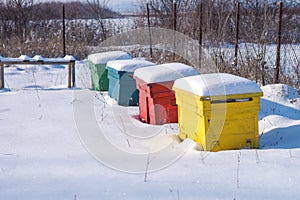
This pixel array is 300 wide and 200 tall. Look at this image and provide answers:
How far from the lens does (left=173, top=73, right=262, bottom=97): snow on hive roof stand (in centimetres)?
452

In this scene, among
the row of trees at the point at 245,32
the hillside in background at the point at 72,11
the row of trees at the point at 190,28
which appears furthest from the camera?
the hillside in background at the point at 72,11

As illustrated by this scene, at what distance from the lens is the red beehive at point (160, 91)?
18.8 feet

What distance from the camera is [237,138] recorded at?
15.5 feet

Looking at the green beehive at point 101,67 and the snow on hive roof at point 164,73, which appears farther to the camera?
the green beehive at point 101,67

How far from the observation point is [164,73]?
19.0 feet

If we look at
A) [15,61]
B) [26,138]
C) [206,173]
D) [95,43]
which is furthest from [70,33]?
[206,173]

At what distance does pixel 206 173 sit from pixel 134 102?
11.2 feet

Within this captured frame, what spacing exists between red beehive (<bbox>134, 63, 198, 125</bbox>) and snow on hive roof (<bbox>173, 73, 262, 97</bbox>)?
807mm

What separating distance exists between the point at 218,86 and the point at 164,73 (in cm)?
134

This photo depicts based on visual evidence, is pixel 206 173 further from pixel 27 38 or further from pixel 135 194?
pixel 27 38

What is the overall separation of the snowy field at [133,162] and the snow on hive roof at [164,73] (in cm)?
63

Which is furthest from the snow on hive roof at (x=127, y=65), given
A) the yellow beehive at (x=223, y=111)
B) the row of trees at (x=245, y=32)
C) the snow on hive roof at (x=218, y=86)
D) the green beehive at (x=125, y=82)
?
the row of trees at (x=245, y=32)

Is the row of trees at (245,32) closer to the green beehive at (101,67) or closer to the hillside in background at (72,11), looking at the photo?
the green beehive at (101,67)

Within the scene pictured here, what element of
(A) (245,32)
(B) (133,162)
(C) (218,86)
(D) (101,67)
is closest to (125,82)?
(D) (101,67)
